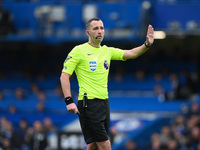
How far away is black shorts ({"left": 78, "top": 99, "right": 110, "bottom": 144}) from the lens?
255 inches

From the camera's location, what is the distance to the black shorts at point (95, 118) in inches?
255

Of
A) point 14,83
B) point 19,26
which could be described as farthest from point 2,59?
point 19,26

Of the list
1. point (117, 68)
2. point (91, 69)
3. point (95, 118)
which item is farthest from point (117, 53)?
point (117, 68)

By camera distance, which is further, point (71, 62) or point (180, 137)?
point (180, 137)

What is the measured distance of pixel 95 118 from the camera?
648cm

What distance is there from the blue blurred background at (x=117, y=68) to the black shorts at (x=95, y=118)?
366 inches

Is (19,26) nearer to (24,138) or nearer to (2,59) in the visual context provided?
(2,59)

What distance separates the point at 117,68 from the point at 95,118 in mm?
15378

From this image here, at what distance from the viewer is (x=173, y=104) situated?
58.3ft

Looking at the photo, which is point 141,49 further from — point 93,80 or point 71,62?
point 71,62

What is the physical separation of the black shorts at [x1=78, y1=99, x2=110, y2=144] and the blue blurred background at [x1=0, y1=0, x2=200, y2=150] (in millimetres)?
9290

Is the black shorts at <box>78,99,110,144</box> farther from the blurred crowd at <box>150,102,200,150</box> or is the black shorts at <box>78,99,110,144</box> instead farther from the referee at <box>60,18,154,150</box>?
the blurred crowd at <box>150,102,200,150</box>

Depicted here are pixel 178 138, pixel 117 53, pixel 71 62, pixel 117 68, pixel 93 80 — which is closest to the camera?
pixel 71 62

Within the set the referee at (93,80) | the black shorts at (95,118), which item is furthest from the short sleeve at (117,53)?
the black shorts at (95,118)
